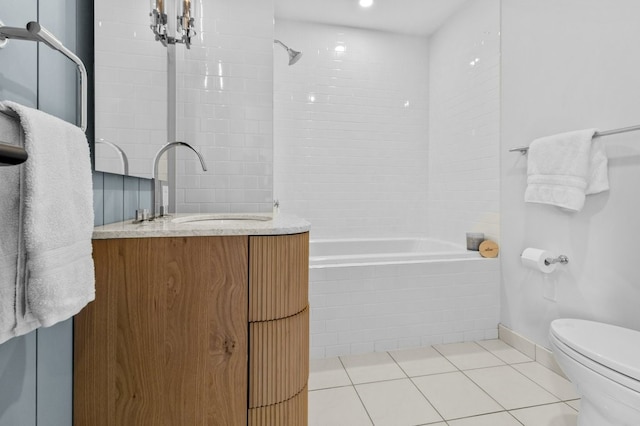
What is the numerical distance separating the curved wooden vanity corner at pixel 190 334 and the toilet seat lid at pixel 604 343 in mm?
1054

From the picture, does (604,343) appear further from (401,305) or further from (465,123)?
(465,123)

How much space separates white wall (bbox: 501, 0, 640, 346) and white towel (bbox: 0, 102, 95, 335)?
2.11m

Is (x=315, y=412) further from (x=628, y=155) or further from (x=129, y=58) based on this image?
(x=628, y=155)

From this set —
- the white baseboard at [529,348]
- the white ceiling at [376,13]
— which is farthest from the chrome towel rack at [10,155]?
the white ceiling at [376,13]

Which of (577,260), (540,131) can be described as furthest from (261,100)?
(577,260)

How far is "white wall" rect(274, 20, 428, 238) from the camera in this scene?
313 centimetres

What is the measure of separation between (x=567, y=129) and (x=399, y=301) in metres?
1.39

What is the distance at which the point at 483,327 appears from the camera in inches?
91.4

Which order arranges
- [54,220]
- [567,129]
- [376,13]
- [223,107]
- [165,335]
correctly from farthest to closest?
[376,13]
[223,107]
[567,129]
[165,335]
[54,220]

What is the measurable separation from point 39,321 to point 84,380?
54 cm

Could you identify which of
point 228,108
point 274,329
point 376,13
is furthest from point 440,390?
point 376,13

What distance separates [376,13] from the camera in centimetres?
300

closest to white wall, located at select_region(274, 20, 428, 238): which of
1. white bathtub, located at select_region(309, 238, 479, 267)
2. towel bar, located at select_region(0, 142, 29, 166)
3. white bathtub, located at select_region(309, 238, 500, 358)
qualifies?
white bathtub, located at select_region(309, 238, 479, 267)

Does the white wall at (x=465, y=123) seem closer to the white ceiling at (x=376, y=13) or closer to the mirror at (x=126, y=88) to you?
the white ceiling at (x=376, y=13)
